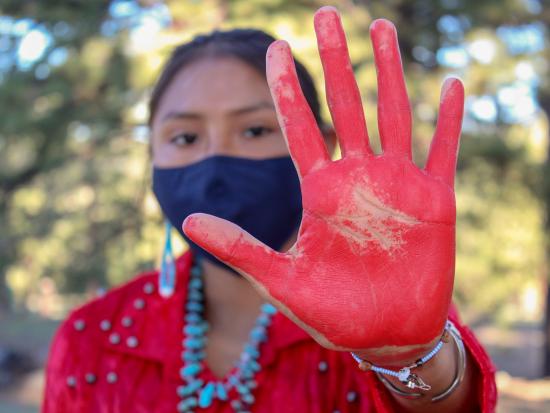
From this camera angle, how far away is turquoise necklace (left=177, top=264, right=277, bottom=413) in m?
1.30

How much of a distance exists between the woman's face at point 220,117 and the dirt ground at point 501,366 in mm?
5754

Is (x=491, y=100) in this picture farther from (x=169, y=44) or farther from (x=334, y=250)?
(x=334, y=250)

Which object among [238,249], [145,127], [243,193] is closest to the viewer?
[238,249]

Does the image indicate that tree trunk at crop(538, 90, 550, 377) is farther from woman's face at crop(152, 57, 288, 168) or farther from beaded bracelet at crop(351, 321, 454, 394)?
beaded bracelet at crop(351, 321, 454, 394)

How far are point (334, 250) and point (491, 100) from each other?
6576 millimetres

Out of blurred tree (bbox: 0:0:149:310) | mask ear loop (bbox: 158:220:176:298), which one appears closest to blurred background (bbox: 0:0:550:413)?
blurred tree (bbox: 0:0:149:310)

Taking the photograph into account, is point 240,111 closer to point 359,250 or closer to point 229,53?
point 229,53

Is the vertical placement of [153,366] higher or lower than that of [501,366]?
higher

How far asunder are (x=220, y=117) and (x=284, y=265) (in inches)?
20.6

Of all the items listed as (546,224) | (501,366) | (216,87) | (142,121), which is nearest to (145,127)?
(142,121)

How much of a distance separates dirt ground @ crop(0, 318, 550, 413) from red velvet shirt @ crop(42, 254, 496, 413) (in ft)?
18.2

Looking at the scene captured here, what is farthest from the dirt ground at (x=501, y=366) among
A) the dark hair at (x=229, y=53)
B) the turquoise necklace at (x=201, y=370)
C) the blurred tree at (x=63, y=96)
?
the dark hair at (x=229, y=53)

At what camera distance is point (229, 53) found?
Answer: 4.58 ft

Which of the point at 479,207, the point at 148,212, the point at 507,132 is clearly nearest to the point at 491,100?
the point at 507,132
